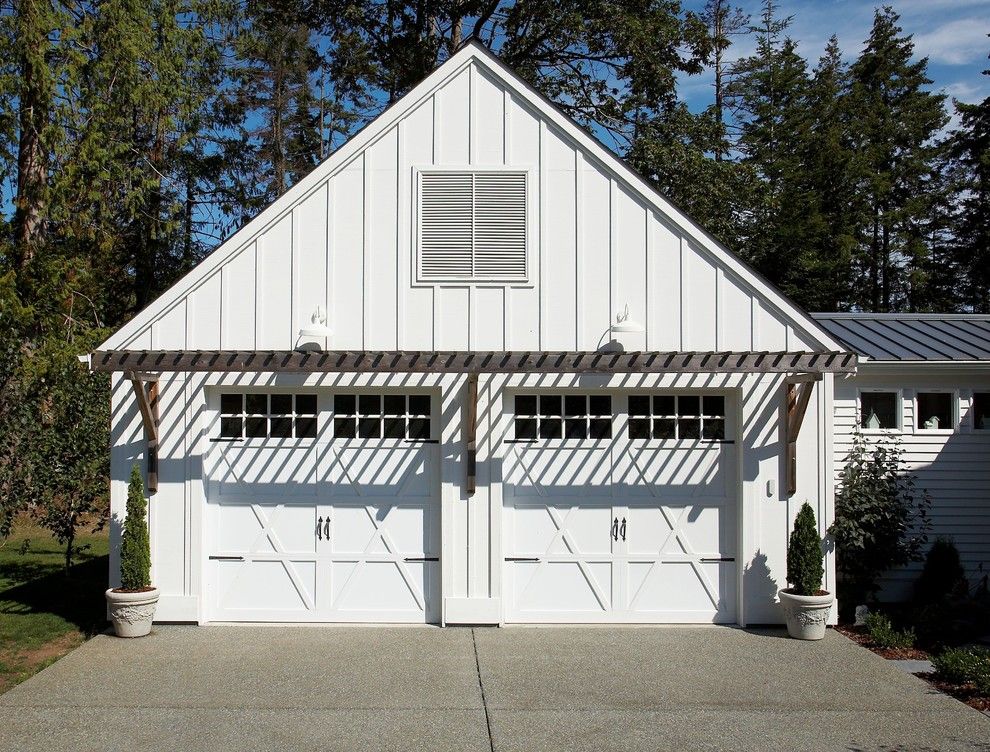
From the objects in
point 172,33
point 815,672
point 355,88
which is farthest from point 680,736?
point 355,88

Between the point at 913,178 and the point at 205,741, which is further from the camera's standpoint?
the point at 913,178

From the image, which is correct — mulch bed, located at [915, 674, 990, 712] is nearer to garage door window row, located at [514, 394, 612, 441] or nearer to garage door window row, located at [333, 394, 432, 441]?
garage door window row, located at [514, 394, 612, 441]

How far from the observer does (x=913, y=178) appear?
29531 millimetres

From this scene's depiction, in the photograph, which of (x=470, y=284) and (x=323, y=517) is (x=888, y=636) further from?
(x=323, y=517)

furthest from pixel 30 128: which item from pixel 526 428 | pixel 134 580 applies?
pixel 526 428

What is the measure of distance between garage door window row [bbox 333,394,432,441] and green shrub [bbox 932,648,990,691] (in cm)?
524

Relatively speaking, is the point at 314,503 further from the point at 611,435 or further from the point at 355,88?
the point at 355,88

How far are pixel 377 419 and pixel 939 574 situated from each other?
687 cm

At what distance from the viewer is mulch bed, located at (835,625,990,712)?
6.69m

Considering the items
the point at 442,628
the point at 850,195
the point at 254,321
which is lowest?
the point at 442,628

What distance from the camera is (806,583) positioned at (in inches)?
326

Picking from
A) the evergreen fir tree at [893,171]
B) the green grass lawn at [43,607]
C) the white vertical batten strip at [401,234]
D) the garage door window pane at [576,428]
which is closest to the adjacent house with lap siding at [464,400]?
the white vertical batten strip at [401,234]

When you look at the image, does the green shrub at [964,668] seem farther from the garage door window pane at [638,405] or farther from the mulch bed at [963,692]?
the garage door window pane at [638,405]

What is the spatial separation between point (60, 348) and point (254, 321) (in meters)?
9.16
